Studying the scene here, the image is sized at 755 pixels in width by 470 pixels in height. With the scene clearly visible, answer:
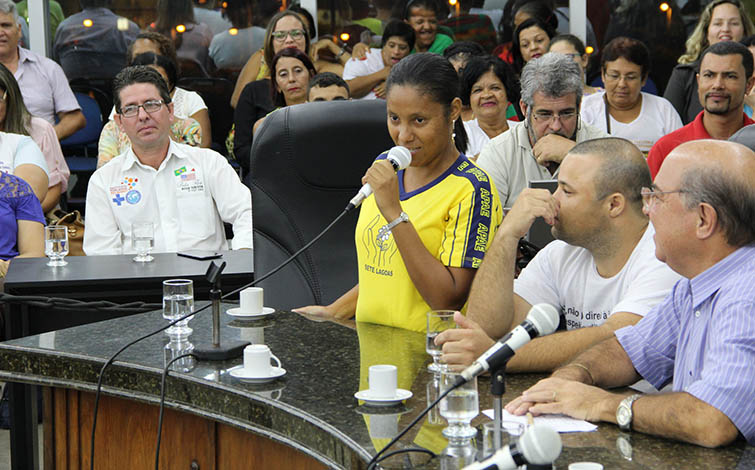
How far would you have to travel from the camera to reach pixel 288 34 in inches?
202

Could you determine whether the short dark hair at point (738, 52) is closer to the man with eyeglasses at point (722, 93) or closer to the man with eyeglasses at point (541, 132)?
the man with eyeglasses at point (722, 93)

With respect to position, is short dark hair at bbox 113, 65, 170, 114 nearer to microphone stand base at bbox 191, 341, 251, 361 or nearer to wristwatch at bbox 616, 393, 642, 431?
microphone stand base at bbox 191, 341, 251, 361

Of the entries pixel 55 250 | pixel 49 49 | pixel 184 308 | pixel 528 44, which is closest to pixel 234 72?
pixel 49 49

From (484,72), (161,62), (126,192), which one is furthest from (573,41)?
(126,192)

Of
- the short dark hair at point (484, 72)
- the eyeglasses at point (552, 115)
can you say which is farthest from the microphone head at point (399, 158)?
the short dark hair at point (484, 72)

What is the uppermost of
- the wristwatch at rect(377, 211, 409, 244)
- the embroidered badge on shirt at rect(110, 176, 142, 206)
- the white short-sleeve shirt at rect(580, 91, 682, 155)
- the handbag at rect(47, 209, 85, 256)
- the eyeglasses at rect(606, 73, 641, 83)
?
the eyeglasses at rect(606, 73, 641, 83)

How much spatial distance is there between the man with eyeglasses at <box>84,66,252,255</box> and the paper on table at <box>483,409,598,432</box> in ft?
8.14

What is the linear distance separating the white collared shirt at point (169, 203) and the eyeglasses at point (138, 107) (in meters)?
0.16

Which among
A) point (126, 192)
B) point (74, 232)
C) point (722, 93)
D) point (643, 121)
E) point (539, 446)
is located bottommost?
point (74, 232)

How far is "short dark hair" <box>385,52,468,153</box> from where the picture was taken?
7.61 feet

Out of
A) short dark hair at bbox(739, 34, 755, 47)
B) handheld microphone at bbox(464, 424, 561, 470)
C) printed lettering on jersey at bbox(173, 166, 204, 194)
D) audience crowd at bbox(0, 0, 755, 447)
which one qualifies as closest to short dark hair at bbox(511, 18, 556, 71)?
audience crowd at bbox(0, 0, 755, 447)

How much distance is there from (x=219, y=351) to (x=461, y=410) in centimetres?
72

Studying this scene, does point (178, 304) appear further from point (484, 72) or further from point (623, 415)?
point (484, 72)

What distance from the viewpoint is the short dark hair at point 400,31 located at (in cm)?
542
